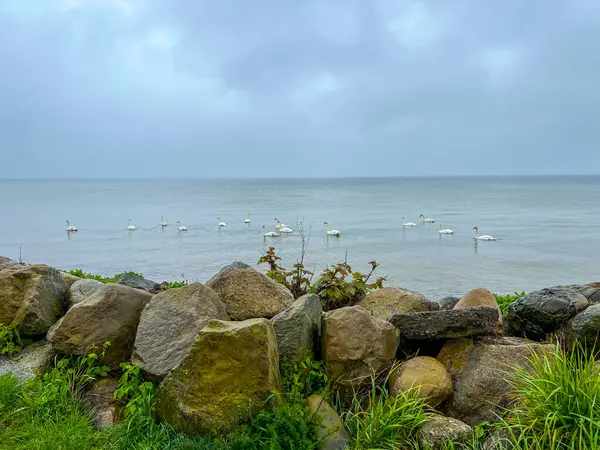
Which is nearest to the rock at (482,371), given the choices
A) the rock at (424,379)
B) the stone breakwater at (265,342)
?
the stone breakwater at (265,342)

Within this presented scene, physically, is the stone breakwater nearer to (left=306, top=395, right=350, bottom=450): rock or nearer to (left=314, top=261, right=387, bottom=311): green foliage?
(left=306, top=395, right=350, bottom=450): rock

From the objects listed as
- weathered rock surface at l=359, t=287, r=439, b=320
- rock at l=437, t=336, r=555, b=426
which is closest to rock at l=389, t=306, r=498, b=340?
rock at l=437, t=336, r=555, b=426

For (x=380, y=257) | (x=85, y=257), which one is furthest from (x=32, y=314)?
(x=85, y=257)

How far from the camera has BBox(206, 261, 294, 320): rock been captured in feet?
19.8

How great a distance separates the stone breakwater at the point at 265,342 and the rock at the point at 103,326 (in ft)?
0.04

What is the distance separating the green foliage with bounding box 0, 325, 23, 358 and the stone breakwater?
0.08 meters

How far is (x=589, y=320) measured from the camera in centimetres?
508

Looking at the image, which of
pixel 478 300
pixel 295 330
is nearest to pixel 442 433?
pixel 295 330

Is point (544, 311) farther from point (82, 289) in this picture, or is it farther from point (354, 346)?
point (82, 289)

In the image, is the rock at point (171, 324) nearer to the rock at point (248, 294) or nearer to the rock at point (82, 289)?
the rock at point (248, 294)

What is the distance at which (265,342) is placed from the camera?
15.0 ft

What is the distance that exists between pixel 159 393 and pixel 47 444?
1060mm

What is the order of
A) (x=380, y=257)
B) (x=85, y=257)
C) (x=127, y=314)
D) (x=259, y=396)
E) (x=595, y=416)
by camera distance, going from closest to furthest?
(x=595, y=416), (x=259, y=396), (x=127, y=314), (x=380, y=257), (x=85, y=257)

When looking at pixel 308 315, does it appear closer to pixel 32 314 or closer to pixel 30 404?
pixel 30 404
